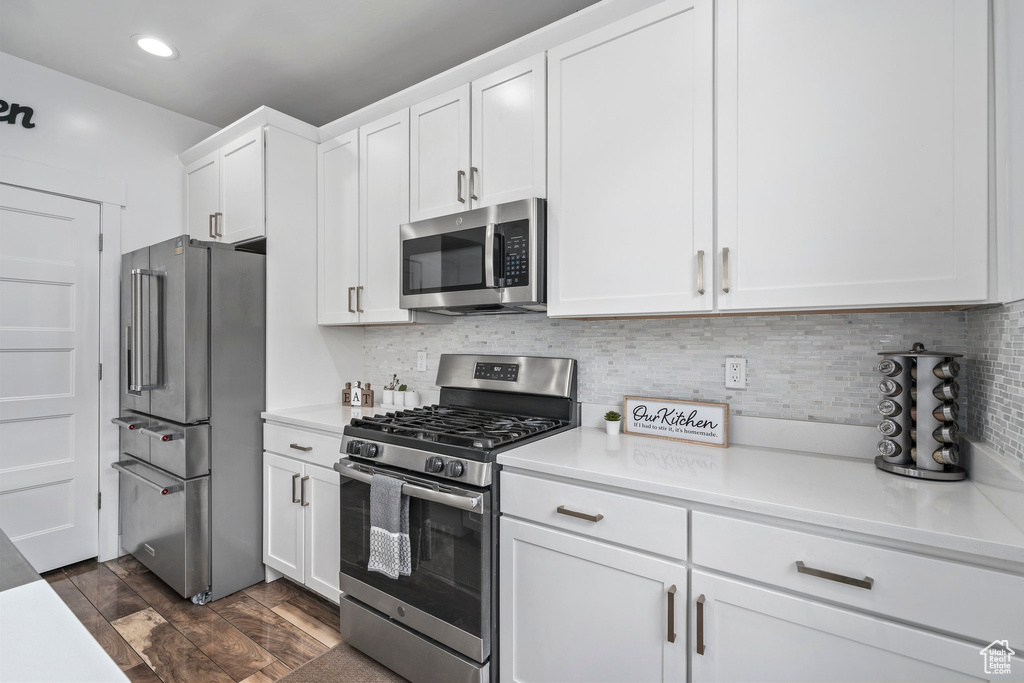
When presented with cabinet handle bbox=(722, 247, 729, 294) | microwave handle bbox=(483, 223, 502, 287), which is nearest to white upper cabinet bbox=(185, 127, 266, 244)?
microwave handle bbox=(483, 223, 502, 287)

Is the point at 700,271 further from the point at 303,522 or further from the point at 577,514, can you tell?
the point at 303,522

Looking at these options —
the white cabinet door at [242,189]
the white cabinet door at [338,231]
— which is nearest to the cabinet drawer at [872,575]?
the white cabinet door at [338,231]

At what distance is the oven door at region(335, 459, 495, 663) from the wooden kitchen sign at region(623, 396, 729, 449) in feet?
2.29

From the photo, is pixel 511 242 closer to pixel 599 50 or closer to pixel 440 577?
pixel 599 50

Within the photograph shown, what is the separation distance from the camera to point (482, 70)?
2.02 m

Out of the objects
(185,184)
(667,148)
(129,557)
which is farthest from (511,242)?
(129,557)

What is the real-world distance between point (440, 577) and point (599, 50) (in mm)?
1911

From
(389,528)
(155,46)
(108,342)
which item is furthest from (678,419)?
(108,342)

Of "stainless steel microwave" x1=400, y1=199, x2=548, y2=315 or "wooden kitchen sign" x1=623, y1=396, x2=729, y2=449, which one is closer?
"wooden kitchen sign" x1=623, y1=396, x2=729, y2=449

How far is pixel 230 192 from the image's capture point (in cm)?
272

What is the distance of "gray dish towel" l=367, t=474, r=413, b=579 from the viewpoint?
1.69 metres

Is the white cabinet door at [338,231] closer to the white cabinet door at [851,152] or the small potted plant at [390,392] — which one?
the small potted plant at [390,392]

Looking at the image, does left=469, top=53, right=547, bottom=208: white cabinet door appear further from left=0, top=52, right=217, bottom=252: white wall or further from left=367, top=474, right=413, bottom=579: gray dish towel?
left=0, top=52, right=217, bottom=252: white wall

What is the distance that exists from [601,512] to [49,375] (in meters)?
3.05
